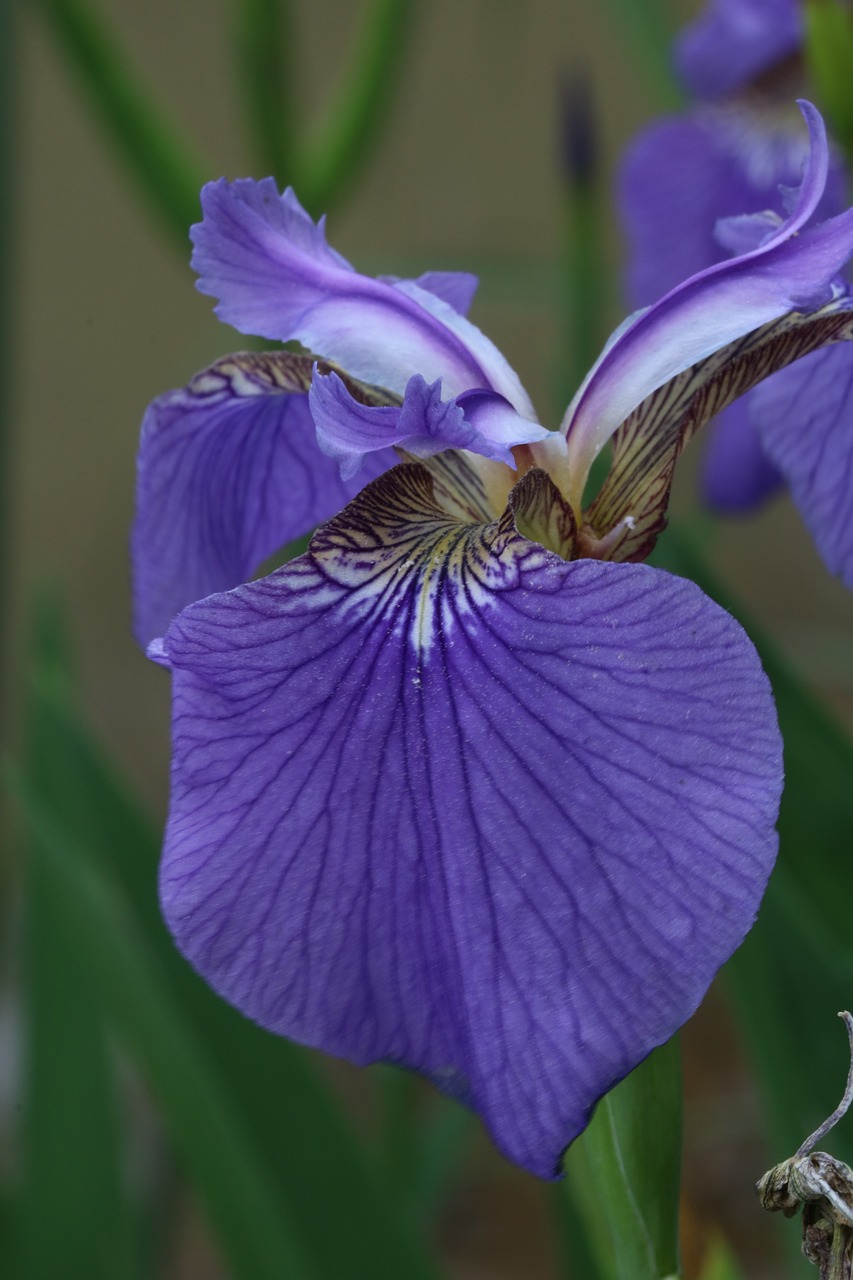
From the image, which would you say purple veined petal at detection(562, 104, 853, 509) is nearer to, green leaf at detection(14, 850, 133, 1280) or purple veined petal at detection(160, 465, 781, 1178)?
purple veined petal at detection(160, 465, 781, 1178)

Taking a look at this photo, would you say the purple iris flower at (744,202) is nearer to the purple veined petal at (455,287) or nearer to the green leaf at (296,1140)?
the purple veined petal at (455,287)

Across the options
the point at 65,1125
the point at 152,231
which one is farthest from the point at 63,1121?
the point at 152,231

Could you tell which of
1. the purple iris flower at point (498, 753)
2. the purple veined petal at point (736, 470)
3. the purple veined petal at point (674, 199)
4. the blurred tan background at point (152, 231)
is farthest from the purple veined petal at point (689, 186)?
the blurred tan background at point (152, 231)

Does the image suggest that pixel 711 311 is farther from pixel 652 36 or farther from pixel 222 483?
pixel 652 36

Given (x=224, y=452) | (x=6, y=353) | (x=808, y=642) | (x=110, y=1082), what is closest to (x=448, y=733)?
(x=224, y=452)

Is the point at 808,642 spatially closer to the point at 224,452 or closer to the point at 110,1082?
the point at 110,1082
